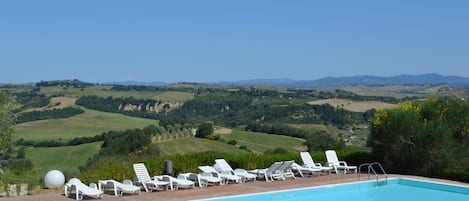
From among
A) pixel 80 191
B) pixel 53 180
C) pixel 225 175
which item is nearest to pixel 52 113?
pixel 53 180

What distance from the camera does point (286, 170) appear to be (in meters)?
13.8

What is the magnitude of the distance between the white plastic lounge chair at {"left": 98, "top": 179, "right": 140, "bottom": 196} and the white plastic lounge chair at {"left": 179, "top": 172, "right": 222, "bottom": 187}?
145 centimetres

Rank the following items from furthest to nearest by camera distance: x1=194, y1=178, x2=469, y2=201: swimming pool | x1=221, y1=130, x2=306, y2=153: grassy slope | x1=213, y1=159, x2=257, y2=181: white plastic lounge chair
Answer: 1. x1=221, y1=130, x2=306, y2=153: grassy slope
2. x1=213, y1=159, x2=257, y2=181: white plastic lounge chair
3. x1=194, y1=178, x2=469, y2=201: swimming pool

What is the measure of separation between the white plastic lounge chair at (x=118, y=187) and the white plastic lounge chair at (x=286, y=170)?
3.80m

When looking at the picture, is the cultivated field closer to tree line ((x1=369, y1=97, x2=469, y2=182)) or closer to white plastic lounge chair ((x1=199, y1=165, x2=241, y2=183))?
tree line ((x1=369, y1=97, x2=469, y2=182))

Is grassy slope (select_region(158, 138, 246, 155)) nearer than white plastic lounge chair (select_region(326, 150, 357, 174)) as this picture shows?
No

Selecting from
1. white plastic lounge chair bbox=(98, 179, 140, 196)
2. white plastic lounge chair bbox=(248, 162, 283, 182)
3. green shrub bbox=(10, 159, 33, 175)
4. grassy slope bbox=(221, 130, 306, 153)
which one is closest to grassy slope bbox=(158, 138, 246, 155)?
grassy slope bbox=(221, 130, 306, 153)

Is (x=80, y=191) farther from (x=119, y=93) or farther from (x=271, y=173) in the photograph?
(x=119, y=93)

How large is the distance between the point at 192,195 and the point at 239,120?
53.4m

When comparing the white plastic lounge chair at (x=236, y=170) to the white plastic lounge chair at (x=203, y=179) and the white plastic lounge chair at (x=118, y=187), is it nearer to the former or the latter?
the white plastic lounge chair at (x=203, y=179)

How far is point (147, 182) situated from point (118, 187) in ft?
2.49

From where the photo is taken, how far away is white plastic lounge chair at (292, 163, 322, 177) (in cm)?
1412

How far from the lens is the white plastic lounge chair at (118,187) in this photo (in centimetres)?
1082

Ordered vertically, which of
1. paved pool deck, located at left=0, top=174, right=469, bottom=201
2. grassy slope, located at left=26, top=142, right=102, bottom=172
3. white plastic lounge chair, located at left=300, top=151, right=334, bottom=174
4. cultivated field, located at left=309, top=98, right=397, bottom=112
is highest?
white plastic lounge chair, located at left=300, top=151, right=334, bottom=174
